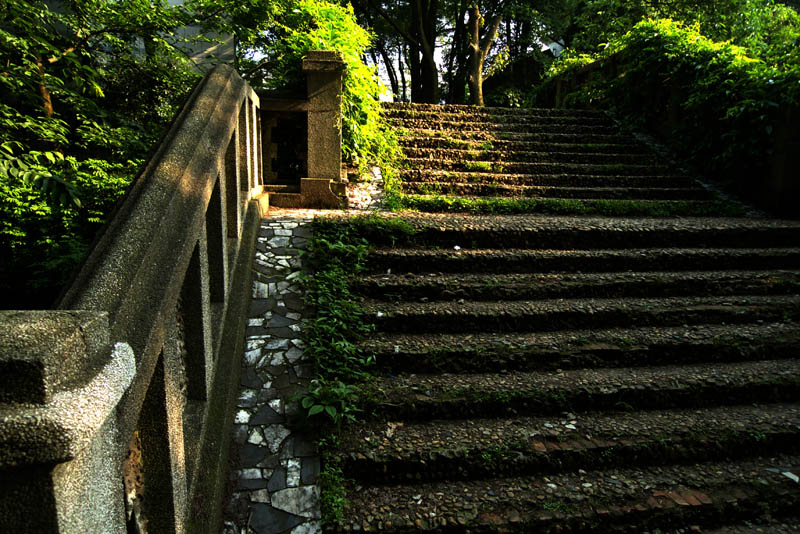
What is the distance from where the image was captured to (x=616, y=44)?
8.68m

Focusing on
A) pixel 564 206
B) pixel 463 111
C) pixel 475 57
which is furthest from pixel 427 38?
pixel 564 206

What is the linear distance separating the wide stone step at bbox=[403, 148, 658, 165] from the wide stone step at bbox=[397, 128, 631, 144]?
41 centimetres

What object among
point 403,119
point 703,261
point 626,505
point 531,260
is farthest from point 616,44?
point 626,505

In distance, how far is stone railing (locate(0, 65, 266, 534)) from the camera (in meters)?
0.78

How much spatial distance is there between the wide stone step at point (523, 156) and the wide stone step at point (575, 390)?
368 cm

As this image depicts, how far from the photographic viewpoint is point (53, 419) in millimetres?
765

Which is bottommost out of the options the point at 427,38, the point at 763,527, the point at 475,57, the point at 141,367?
the point at 763,527

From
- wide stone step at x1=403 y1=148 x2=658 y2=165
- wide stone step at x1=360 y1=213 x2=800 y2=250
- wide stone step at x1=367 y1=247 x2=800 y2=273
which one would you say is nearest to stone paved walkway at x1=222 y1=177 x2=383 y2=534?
wide stone step at x1=367 y1=247 x2=800 y2=273

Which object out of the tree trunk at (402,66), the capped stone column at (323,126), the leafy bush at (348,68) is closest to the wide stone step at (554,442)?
the capped stone column at (323,126)

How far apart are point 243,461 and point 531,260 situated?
2579 millimetres

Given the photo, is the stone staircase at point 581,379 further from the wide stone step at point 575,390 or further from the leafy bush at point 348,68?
the leafy bush at point 348,68

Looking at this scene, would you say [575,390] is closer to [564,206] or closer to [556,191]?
[564,206]

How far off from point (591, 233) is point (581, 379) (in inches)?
68.0

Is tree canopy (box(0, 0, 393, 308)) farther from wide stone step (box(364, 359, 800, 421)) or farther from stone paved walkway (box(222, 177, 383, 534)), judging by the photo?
wide stone step (box(364, 359, 800, 421))
